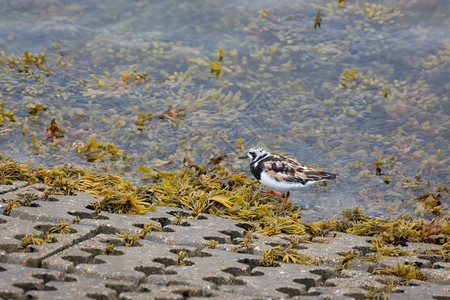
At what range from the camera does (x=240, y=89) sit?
42.3 ft

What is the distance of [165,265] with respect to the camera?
534cm

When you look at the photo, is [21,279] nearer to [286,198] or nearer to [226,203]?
[226,203]

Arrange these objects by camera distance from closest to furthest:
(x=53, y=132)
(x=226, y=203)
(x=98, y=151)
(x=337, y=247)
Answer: (x=337, y=247), (x=226, y=203), (x=98, y=151), (x=53, y=132)

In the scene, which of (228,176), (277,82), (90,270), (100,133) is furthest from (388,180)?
(90,270)

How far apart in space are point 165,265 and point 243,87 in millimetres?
8136

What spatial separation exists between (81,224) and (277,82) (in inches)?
314

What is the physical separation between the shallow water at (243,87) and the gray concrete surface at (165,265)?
2752 mm

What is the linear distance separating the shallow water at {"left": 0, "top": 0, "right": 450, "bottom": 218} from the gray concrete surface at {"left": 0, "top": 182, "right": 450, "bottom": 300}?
2752mm

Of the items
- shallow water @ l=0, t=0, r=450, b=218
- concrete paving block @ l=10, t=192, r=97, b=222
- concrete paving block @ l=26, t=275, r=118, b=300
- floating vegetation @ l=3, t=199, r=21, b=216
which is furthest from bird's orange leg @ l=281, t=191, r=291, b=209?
concrete paving block @ l=26, t=275, r=118, b=300

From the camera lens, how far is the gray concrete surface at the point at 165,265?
4.69 meters

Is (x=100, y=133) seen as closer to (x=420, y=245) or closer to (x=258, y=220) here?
(x=258, y=220)

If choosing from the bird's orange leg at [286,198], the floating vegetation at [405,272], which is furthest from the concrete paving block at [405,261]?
the bird's orange leg at [286,198]

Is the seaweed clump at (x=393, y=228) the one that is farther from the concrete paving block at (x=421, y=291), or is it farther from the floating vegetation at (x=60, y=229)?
the floating vegetation at (x=60, y=229)

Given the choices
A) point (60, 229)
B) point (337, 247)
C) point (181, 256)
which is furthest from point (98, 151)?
point (337, 247)
